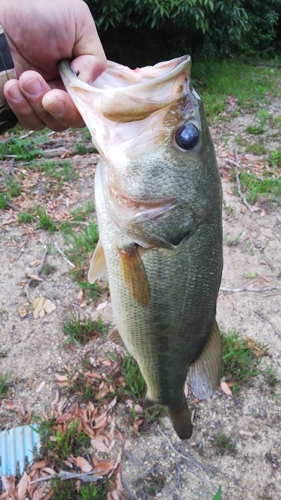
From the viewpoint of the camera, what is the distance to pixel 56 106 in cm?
157

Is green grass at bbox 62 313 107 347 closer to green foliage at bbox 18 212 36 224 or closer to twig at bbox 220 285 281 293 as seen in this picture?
twig at bbox 220 285 281 293

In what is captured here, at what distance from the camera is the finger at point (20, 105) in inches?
66.5

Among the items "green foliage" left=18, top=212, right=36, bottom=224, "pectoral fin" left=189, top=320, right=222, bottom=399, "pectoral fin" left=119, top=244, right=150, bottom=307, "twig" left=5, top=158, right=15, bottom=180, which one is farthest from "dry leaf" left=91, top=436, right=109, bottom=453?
"twig" left=5, top=158, right=15, bottom=180

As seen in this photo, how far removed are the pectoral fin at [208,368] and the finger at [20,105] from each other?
1.28 m

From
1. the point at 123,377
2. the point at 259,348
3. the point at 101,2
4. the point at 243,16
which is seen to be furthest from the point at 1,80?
the point at 243,16

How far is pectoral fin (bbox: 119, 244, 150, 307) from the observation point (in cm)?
136

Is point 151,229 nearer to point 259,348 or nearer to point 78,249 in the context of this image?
point 259,348

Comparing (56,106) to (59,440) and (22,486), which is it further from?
(22,486)

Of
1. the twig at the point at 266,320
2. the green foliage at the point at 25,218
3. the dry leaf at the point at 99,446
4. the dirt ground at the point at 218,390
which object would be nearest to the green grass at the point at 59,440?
the dry leaf at the point at 99,446

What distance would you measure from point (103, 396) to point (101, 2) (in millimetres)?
6094

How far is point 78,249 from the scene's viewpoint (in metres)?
3.57

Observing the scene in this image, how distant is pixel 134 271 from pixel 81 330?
1.69 metres

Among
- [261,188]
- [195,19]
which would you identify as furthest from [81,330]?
[195,19]

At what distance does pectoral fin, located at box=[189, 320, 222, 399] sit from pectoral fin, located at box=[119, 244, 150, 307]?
423 millimetres
